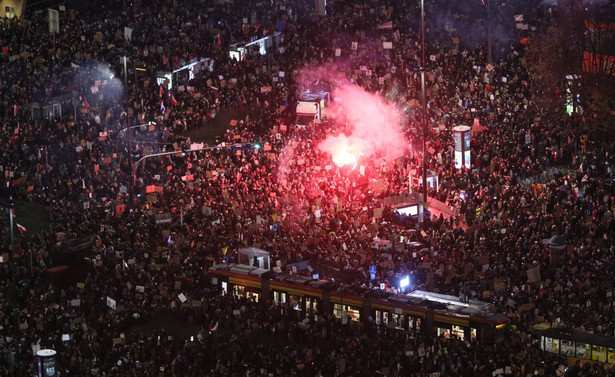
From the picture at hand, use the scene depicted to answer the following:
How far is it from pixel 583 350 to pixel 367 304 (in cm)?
638

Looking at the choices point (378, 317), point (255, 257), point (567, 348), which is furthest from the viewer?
point (255, 257)

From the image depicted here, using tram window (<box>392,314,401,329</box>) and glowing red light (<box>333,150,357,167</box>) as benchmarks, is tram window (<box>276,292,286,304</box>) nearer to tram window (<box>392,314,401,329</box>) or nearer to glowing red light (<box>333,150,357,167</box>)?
tram window (<box>392,314,401,329</box>)

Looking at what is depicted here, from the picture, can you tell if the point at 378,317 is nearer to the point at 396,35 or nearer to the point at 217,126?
the point at 217,126

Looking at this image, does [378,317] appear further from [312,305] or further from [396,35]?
[396,35]

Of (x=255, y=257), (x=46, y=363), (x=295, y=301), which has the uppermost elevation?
(x=255, y=257)

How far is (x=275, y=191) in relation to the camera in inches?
1613

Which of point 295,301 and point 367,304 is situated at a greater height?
point 367,304

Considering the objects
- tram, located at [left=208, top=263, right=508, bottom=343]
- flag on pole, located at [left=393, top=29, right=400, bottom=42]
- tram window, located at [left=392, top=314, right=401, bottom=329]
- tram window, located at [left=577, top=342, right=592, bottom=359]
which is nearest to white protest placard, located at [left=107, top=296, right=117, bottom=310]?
tram, located at [left=208, top=263, right=508, bottom=343]

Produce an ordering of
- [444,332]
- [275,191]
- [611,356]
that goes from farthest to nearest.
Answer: [275,191] → [444,332] → [611,356]

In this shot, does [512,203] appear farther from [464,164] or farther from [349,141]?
[349,141]

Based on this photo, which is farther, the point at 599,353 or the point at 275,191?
the point at 275,191

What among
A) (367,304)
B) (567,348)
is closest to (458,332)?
(367,304)

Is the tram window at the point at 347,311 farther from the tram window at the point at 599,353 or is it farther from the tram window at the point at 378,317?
the tram window at the point at 599,353

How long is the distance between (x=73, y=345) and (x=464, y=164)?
18415 millimetres
